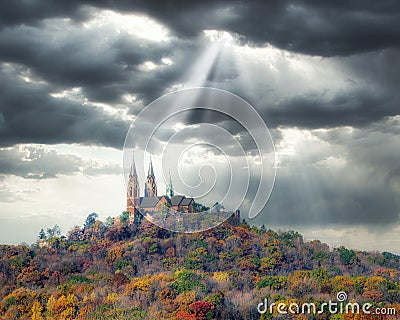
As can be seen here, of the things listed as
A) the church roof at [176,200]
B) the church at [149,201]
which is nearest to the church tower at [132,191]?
the church at [149,201]

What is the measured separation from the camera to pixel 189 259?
12319 cm

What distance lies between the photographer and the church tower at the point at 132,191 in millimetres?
156500

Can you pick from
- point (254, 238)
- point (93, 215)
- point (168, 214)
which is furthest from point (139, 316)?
point (93, 215)

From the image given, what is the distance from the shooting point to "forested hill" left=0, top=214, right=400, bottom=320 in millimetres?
79312

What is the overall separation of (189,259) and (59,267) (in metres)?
26.7

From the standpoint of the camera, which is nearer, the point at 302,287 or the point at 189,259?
the point at 302,287

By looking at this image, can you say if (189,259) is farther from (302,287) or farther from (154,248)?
(302,287)

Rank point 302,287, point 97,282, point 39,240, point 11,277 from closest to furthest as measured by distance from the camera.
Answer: point 302,287 → point 97,282 → point 11,277 → point 39,240

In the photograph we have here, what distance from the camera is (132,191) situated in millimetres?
159875

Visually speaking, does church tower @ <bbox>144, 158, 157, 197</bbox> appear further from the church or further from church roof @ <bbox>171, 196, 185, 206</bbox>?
church roof @ <bbox>171, 196, 185, 206</bbox>

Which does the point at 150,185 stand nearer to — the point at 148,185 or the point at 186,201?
the point at 148,185

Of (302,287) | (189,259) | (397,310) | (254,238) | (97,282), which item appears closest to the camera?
(397,310)

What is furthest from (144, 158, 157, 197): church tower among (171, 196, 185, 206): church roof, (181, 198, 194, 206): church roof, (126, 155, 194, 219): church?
(181, 198, 194, 206): church roof

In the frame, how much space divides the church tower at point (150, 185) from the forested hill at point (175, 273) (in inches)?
448
